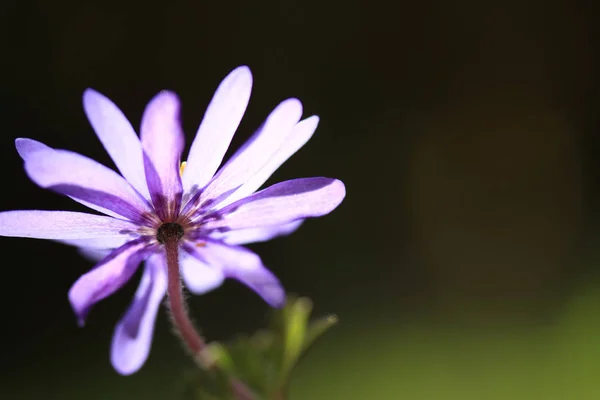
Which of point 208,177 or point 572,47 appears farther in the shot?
point 572,47

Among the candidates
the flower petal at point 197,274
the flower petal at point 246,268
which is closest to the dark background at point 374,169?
the flower petal at point 197,274

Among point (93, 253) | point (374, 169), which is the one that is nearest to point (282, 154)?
point (93, 253)

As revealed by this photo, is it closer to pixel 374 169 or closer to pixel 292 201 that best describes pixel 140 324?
pixel 292 201

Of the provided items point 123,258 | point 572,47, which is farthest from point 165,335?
point 572,47

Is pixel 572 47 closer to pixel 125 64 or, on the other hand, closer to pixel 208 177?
pixel 125 64

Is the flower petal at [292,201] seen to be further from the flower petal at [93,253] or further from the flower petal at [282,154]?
the flower petal at [93,253]

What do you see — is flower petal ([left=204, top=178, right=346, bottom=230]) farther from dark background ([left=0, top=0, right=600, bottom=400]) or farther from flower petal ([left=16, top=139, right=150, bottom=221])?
dark background ([left=0, top=0, right=600, bottom=400])

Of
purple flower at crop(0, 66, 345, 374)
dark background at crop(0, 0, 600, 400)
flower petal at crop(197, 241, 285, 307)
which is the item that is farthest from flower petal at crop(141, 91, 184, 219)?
dark background at crop(0, 0, 600, 400)
